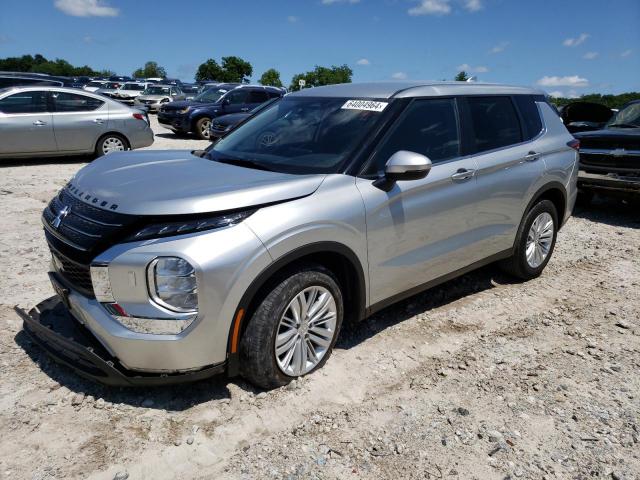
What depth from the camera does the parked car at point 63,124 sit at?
9891mm

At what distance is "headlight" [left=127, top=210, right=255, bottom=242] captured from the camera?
2.66 meters

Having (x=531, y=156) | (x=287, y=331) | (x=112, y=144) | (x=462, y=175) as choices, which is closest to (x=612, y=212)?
(x=531, y=156)

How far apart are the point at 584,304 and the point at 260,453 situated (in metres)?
3.45

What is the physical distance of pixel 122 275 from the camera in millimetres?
2619

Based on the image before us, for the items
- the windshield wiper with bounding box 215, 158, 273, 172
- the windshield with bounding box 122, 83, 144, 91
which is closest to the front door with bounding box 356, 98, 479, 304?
the windshield wiper with bounding box 215, 158, 273, 172

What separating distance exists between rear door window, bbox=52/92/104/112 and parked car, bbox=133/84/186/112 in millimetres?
15517

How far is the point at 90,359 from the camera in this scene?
2717mm

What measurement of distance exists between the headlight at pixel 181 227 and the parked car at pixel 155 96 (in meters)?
24.6

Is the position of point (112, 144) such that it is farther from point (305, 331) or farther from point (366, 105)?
point (305, 331)

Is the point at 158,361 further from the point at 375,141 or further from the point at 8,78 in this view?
the point at 8,78

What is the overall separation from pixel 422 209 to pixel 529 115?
6.54 feet

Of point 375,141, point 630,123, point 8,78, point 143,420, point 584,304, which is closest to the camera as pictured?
point 143,420

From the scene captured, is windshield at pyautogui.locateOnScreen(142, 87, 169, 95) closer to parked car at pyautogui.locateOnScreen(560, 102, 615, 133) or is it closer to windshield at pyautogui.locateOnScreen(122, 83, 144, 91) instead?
windshield at pyautogui.locateOnScreen(122, 83, 144, 91)

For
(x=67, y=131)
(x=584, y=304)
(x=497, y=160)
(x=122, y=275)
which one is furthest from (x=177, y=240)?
(x=67, y=131)
